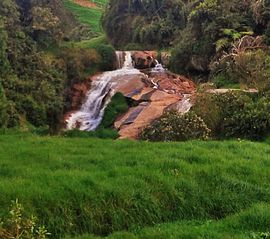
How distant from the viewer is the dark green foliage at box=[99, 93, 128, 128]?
81.3 ft

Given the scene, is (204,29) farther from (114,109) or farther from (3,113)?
(3,113)

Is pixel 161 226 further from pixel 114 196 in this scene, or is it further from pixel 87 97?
pixel 87 97

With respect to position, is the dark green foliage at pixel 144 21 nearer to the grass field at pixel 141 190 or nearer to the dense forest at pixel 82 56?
Result: the dense forest at pixel 82 56

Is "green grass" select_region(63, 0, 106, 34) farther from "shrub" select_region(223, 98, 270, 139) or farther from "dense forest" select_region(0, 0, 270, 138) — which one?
"shrub" select_region(223, 98, 270, 139)

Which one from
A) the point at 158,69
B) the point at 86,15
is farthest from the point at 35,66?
the point at 86,15

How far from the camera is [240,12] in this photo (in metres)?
29.6

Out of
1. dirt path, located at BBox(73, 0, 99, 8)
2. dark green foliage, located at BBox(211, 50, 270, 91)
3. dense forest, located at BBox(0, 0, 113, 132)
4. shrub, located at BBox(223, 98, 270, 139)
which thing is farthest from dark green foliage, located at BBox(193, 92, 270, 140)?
dirt path, located at BBox(73, 0, 99, 8)

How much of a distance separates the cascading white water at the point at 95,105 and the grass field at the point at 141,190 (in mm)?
13176

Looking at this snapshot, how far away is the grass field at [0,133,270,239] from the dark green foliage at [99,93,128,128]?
1215 centimetres

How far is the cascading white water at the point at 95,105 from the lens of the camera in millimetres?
26094

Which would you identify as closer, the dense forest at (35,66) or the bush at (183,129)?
the bush at (183,129)

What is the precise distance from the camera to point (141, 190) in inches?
382

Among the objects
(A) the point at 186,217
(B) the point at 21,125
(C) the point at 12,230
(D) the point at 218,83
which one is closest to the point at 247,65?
(D) the point at 218,83

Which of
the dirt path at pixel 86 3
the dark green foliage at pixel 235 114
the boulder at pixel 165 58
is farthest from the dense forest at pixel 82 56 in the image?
the dirt path at pixel 86 3
